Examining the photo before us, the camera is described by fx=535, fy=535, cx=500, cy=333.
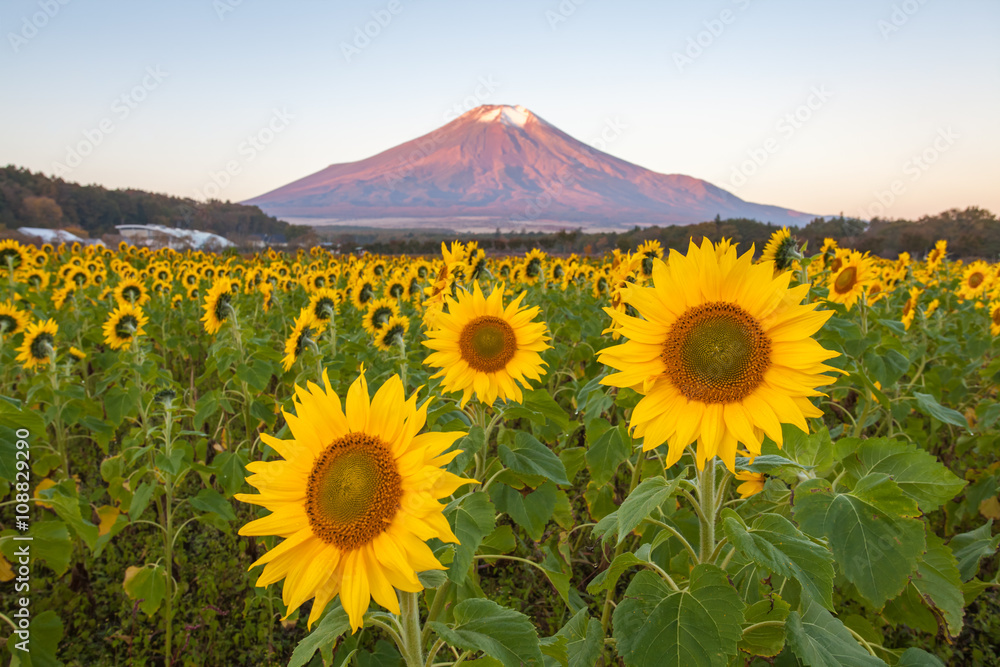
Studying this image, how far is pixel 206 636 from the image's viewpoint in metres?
3.78

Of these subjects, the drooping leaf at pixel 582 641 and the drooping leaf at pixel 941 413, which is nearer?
the drooping leaf at pixel 582 641

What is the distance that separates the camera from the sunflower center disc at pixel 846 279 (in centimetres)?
484

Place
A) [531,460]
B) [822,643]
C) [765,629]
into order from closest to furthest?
[822,643]
[765,629]
[531,460]

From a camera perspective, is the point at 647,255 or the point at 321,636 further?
the point at 647,255

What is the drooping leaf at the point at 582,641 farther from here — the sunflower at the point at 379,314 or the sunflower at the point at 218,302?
the sunflower at the point at 218,302

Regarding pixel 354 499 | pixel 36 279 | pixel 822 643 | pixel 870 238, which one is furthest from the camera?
pixel 870 238

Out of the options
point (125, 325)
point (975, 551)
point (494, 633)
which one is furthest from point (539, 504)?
point (125, 325)

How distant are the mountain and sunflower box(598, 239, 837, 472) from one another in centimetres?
10788

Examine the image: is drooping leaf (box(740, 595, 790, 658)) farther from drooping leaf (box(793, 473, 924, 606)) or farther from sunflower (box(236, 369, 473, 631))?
sunflower (box(236, 369, 473, 631))

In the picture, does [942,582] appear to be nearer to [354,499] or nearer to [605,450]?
[605,450]

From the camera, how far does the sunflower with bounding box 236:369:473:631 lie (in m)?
1.39

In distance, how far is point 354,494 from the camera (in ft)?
4.71

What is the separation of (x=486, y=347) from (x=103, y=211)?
52842mm

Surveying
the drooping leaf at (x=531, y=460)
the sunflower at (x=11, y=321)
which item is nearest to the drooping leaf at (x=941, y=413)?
the drooping leaf at (x=531, y=460)
